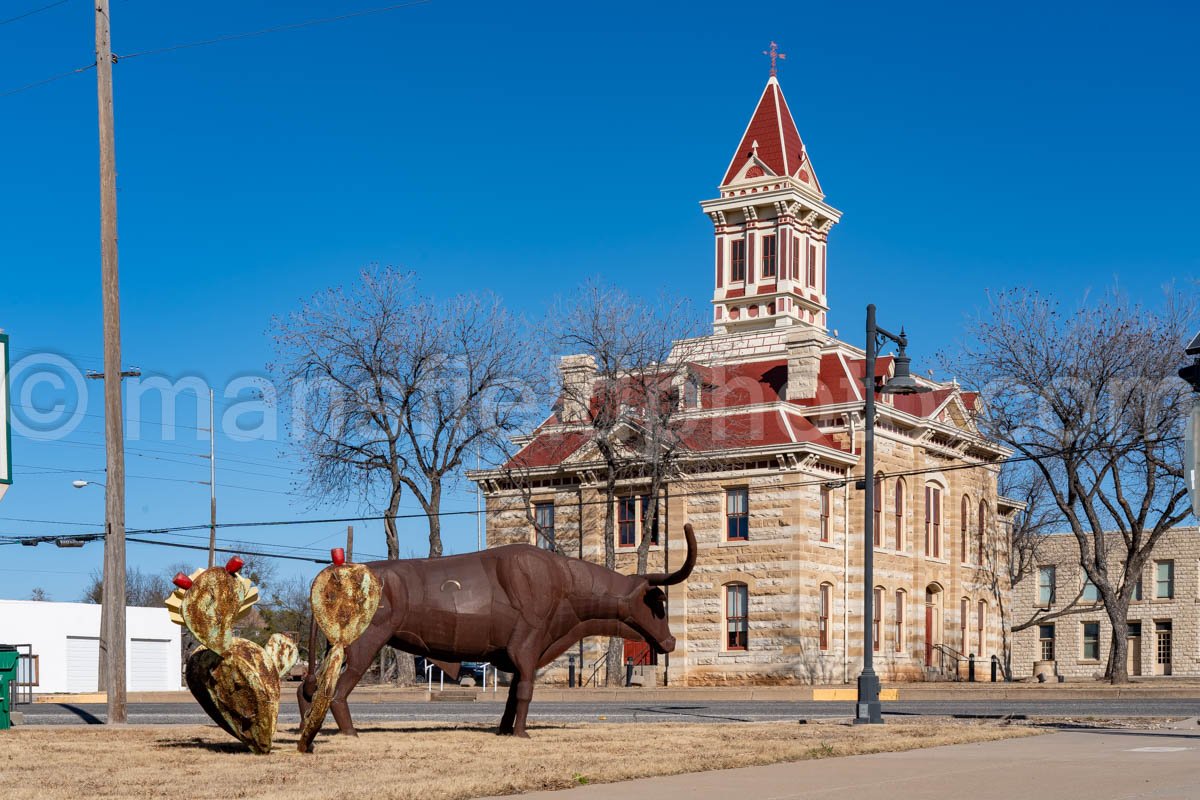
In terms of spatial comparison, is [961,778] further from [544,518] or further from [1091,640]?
[1091,640]

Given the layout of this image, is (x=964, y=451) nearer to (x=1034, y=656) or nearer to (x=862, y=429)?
(x=862, y=429)

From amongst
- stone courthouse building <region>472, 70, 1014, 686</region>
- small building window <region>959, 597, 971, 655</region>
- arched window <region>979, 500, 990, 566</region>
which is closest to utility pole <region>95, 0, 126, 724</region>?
stone courthouse building <region>472, 70, 1014, 686</region>

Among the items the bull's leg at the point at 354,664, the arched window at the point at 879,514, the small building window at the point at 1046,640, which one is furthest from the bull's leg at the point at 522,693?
the small building window at the point at 1046,640

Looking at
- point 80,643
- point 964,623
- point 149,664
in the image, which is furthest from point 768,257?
point 80,643

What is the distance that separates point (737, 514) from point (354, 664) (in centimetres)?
3104

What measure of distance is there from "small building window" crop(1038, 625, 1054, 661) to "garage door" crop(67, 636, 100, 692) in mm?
45559

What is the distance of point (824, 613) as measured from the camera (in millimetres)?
45125

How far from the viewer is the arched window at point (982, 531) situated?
52594 mm

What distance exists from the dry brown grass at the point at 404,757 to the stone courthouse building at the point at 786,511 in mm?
26243

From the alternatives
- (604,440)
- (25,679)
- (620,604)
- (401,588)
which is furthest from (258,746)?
(25,679)

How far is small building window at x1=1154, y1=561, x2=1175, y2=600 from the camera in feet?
232

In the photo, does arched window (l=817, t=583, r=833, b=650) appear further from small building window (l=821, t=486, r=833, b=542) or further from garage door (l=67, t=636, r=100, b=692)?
garage door (l=67, t=636, r=100, b=692)

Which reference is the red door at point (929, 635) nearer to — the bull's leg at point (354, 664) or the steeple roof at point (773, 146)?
the steeple roof at point (773, 146)

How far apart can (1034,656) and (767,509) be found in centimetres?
3687
